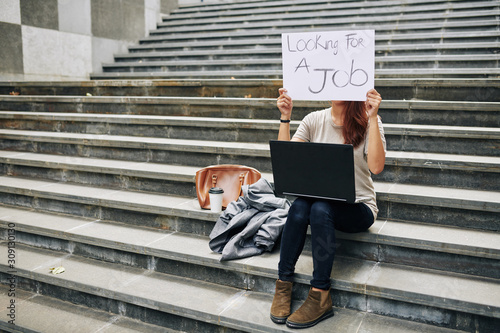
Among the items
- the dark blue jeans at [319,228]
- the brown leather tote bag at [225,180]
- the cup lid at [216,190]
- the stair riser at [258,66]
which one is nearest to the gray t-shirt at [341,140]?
the dark blue jeans at [319,228]

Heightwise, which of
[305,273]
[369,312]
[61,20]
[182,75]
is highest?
[61,20]

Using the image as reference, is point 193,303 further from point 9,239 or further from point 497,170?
point 497,170

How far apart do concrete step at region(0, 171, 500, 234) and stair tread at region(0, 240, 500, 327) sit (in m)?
0.49

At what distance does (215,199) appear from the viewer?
133 inches

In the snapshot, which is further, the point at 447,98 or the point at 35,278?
the point at 447,98

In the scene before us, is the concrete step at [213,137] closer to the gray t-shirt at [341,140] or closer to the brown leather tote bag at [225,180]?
the brown leather tote bag at [225,180]

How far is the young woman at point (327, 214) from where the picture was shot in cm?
252

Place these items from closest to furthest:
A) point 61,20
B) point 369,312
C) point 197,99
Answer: point 369,312 → point 197,99 → point 61,20

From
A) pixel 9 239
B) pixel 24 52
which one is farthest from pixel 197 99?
pixel 24 52

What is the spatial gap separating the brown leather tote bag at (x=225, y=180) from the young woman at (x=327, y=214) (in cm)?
72

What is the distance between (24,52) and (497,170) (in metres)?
7.08

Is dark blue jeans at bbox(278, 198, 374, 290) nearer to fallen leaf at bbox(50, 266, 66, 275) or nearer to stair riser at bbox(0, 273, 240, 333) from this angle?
stair riser at bbox(0, 273, 240, 333)

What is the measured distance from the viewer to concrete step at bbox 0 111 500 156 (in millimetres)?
3547

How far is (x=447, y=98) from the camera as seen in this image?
4160 millimetres
